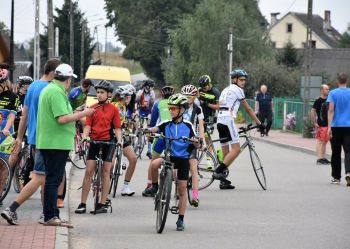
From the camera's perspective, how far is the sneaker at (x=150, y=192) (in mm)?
14234

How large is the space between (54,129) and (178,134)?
5.02 feet

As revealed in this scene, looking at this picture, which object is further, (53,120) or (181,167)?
(181,167)

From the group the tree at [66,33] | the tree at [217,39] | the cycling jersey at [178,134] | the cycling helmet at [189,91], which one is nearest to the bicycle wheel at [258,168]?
the cycling helmet at [189,91]

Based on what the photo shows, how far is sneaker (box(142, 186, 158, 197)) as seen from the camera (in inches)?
560

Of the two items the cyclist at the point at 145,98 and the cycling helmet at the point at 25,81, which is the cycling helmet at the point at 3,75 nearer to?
the cycling helmet at the point at 25,81

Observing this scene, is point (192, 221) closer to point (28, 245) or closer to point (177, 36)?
point (28, 245)

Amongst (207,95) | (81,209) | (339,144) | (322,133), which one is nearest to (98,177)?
(81,209)

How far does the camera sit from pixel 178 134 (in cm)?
1119

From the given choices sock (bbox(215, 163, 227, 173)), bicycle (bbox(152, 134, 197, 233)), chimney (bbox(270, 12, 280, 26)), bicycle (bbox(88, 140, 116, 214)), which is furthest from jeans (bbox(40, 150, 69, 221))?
chimney (bbox(270, 12, 280, 26))

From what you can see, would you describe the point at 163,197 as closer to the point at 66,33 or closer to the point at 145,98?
the point at 145,98

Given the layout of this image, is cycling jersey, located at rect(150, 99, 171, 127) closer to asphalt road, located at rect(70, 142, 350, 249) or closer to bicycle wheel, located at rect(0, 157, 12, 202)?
asphalt road, located at rect(70, 142, 350, 249)

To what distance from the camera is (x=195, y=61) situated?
74250 millimetres

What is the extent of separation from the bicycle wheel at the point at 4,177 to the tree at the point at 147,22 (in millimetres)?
83604

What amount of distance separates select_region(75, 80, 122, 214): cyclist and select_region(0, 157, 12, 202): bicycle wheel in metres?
0.90
